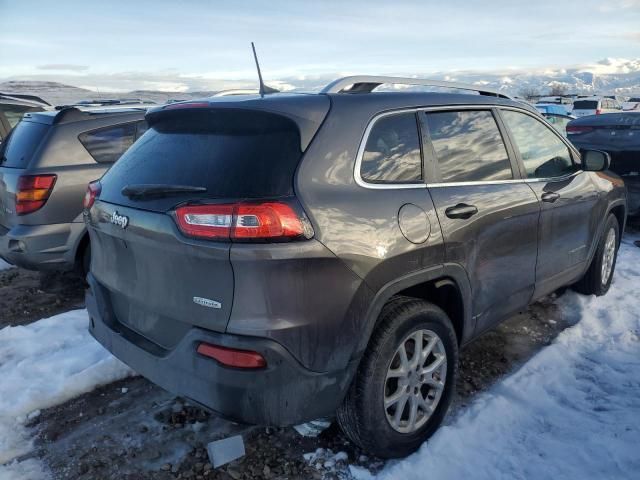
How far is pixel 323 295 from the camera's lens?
7.13ft

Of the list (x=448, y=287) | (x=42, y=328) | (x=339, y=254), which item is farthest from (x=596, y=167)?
(x=42, y=328)

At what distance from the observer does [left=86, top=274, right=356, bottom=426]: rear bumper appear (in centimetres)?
211

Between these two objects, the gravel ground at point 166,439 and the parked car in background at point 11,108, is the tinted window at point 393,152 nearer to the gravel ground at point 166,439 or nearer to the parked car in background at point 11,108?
the gravel ground at point 166,439

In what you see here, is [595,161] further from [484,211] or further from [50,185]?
[50,185]

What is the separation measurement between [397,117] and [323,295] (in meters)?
1.04

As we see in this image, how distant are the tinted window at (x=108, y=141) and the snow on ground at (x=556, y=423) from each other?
3698 mm

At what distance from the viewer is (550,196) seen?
11.7ft

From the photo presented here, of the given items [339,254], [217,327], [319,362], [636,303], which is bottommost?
[636,303]

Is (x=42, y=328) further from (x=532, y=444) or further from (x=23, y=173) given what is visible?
(x=532, y=444)

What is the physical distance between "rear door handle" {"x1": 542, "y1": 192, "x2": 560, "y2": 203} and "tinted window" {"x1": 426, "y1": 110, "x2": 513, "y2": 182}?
375 mm

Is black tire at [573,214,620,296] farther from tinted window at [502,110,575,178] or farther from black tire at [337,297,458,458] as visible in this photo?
black tire at [337,297,458,458]

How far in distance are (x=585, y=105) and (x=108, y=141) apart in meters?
26.4

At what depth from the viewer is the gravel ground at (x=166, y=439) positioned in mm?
2602

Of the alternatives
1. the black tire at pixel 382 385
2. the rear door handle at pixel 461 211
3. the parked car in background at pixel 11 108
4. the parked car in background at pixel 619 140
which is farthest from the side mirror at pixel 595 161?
the parked car in background at pixel 11 108
